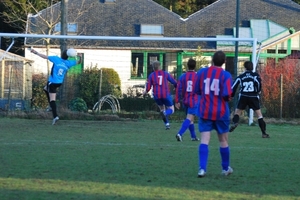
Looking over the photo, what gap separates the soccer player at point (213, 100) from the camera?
8.41 m

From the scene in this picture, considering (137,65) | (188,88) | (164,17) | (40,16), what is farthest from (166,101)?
(164,17)

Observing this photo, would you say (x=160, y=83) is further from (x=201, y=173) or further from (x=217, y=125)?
(x=201, y=173)

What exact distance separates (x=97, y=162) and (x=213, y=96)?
2288mm

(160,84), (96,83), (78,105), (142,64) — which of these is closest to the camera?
(160,84)

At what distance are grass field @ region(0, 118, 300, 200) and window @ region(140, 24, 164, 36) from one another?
2515 centimetres

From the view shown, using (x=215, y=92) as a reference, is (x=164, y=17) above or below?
above

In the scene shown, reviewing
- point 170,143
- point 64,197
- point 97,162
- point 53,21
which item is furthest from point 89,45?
point 64,197

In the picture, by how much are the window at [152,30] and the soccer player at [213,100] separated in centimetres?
3180

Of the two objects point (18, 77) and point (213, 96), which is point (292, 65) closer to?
point (18, 77)

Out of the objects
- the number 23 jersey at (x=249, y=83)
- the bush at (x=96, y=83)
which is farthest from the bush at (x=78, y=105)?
the number 23 jersey at (x=249, y=83)

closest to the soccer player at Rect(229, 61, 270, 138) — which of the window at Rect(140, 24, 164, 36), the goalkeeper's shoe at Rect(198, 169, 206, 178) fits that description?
the goalkeeper's shoe at Rect(198, 169, 206, 178)

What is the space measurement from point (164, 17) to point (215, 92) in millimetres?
33553

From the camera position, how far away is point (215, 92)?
842 cm

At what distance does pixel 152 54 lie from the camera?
77.4ft
